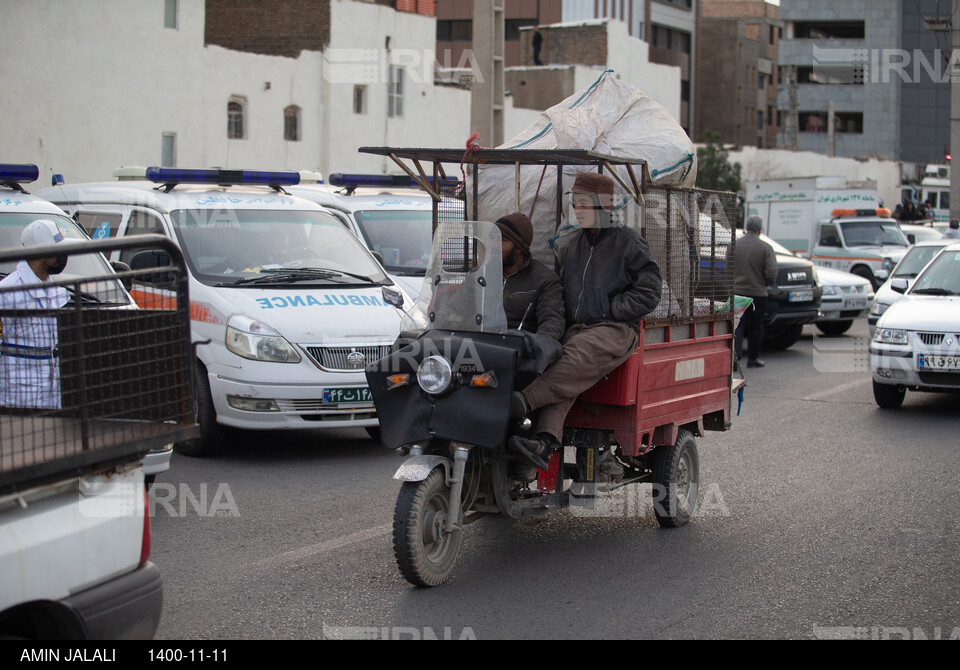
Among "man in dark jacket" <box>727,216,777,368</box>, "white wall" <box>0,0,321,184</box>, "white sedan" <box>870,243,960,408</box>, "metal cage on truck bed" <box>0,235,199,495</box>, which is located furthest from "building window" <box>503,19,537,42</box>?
"metal cage on truck bed" <box>0,235,199,495</box>

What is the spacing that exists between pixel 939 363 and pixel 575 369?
21.4 feet

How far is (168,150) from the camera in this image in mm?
24516

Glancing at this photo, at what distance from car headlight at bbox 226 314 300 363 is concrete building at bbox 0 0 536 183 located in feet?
45.6

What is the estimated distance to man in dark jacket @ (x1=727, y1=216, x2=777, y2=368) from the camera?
14766mm

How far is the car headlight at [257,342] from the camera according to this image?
28.2 feet

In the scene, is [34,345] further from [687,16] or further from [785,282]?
[687,16]

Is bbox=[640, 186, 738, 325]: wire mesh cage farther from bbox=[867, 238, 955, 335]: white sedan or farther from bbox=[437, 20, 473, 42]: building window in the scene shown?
bbox=[437, 20, 473, 42]: building window

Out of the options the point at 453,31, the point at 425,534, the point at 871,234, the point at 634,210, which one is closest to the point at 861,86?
the point at 453,31

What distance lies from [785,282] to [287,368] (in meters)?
10.0

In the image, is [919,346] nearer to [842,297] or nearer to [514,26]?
[842,297]

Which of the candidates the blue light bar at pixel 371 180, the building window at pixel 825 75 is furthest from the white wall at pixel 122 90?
the building window at pixel 825 75

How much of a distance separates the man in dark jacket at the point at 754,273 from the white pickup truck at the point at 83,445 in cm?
1146
